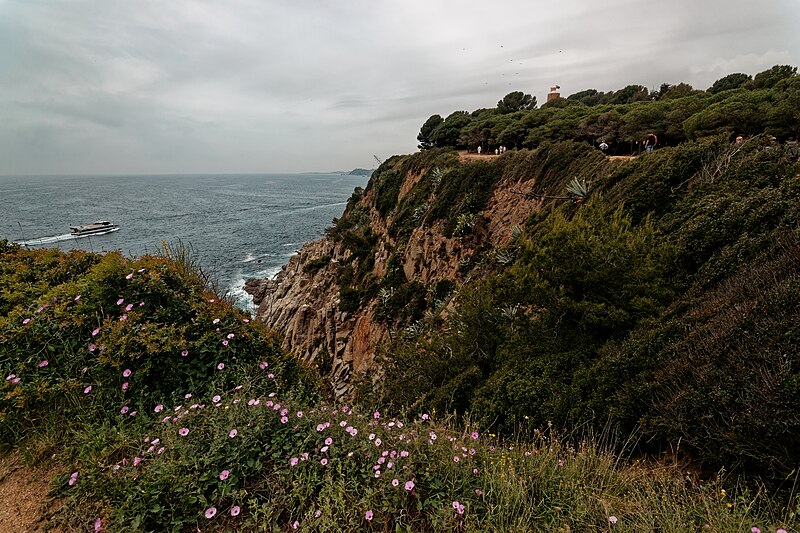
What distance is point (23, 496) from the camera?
3166mm

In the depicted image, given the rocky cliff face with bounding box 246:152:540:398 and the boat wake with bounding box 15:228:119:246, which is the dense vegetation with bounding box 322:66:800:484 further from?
the boat wake with bounding box 15:228:119:246

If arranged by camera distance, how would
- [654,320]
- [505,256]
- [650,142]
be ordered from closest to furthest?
[654,320]
[505,256]
[650,142]

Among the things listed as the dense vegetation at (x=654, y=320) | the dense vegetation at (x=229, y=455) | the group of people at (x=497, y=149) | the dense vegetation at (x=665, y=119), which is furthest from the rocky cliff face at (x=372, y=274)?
the dense vegetation at (x=665, y=119)

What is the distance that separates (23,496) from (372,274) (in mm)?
20313

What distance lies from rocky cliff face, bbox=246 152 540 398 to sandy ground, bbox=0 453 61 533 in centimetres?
744

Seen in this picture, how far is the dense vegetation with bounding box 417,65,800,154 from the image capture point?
14219mm

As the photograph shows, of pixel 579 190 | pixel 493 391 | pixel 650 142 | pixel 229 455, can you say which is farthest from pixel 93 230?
pixel 650 142

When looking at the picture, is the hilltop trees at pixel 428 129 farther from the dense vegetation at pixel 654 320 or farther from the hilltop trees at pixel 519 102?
the dense vegetation at pixel 654 320

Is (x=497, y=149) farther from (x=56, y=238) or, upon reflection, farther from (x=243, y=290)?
(x=56, y=238)

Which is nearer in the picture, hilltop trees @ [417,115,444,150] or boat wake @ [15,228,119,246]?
boat wake @ [15,228,119,246]

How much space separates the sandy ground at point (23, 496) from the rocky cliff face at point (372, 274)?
293 inches

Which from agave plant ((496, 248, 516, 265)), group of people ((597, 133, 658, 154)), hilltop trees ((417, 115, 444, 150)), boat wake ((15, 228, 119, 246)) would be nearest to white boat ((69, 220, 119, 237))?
boat wake ((15, 228, 119, 246))

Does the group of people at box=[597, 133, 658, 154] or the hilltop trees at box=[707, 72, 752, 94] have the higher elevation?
the hilltop trees at box=[707, 72, 752, 94]

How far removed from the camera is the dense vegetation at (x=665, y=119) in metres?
14.2
